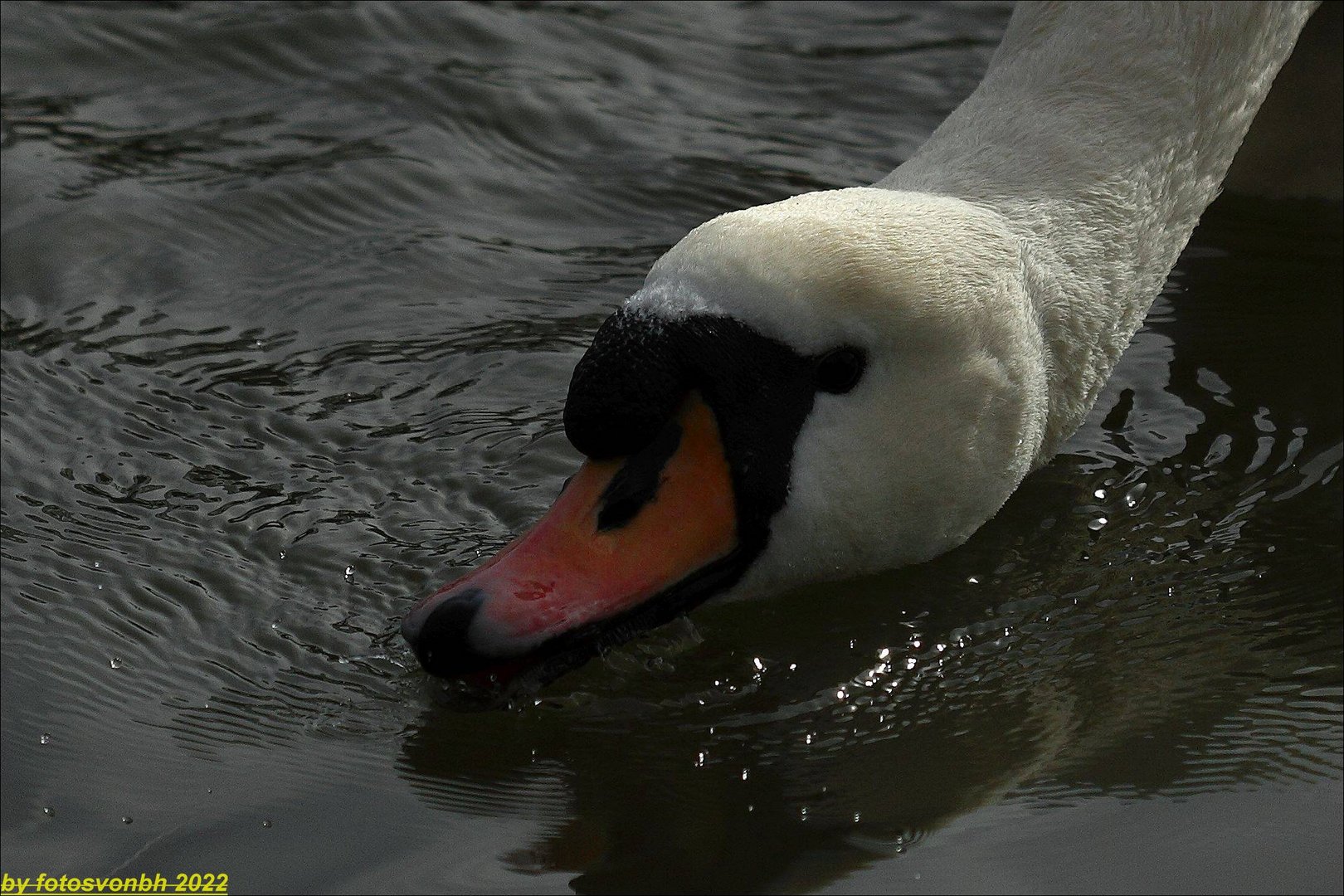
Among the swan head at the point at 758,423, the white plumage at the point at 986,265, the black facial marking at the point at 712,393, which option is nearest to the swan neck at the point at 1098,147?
the white plumage at the point at 986,265

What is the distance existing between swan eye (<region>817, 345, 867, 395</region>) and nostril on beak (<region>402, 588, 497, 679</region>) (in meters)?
0.93

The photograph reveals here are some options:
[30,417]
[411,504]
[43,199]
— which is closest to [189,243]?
[43,199]

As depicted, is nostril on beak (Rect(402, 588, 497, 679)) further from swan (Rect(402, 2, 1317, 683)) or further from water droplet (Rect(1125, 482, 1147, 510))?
water droplet (Rect(1125, 482, 1147, 510))

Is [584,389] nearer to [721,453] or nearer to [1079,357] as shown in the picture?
[721,453]

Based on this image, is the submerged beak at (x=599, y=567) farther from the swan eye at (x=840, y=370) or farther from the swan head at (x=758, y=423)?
the swan eye at (x=840, y=370)

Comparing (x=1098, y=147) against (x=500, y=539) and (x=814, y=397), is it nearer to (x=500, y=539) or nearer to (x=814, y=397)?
(x=814, y=397)

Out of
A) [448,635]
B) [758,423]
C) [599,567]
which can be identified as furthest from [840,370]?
[448,635]

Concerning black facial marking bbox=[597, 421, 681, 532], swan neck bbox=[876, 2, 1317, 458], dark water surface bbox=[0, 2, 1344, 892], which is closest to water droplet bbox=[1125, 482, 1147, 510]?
dark water surface bbox=[0, 2, 1344, 892]

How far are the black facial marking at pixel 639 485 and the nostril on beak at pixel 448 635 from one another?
357 millimetres

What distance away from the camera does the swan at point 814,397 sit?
4324 millimetres

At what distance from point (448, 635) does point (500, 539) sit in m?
1.35

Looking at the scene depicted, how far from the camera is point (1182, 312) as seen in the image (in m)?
7.38

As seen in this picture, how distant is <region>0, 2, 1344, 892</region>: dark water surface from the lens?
4.41 metres

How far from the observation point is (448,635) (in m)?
4.21
